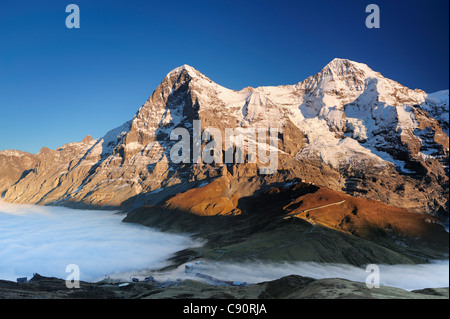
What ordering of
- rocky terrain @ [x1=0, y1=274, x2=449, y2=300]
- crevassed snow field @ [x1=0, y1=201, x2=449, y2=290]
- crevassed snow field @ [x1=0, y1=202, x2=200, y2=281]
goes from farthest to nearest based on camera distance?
crevassed snow field @ [x1=0, y1=202, x2=200, y2=281] → crevassed snow field @ [x1=0, y1=201, x2=449, y2=290] → rocky terrain @ [x1=0, y1=274, x2=449, y2=300]

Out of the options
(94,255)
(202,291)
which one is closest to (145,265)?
(94,255)

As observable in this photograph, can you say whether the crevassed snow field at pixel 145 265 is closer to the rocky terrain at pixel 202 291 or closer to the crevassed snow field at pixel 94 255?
the crevassed snow field at pixel 94 255

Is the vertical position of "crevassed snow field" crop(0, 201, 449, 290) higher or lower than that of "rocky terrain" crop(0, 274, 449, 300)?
lower

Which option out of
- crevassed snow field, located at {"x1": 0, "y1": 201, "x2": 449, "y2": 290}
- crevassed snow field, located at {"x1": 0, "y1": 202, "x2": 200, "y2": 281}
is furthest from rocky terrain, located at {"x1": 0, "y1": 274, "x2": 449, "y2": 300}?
crevassed snow field, located at {"x1": 0, "y1": 202, "x2": 200, "y2": 281}

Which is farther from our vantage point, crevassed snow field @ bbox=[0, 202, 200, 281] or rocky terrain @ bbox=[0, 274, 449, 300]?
crevassed snow field @ bbox=[0, 202, 200, 281]

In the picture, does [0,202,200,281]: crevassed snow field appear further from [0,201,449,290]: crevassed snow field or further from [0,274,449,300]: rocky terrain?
[0,274,449,300]: rocky terrain

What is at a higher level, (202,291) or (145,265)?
(202,291)

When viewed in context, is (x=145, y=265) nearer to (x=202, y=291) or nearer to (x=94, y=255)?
(x=94, y=255)

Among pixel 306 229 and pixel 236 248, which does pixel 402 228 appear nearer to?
pixel 306 229

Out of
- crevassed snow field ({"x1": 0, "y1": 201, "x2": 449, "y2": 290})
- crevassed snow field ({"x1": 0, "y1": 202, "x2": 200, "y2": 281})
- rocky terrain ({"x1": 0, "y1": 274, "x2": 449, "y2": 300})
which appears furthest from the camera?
crevassed snow field ({"x1": 0, "y1": 202, "x2": 200, "y2": 281})

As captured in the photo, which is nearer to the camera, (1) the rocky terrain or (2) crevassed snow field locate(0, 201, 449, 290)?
(1) the rocky terrain
